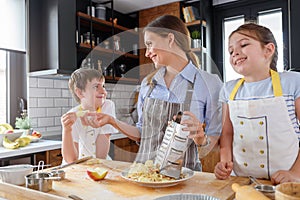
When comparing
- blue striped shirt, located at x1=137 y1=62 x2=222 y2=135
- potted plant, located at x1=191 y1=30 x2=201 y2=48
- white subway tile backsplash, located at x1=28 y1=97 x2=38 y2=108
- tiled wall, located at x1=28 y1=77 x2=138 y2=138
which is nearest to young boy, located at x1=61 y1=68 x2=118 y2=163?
blue striped shirt, located at x1=137 y1=62 x2=222 y2=135

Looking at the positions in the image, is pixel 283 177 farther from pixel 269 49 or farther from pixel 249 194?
pixel 269 49

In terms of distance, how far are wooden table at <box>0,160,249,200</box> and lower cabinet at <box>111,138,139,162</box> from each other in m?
0.06

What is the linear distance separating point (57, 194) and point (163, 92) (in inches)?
13.9

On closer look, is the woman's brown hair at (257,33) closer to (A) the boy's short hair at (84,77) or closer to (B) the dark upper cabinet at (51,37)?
(A) the boy's short hair at (84,77)

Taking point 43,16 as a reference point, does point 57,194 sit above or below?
below

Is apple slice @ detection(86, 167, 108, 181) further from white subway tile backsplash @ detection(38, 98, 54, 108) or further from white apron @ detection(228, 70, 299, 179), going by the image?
white subway tile backsplash @ detection(38, 98, 54, 108)

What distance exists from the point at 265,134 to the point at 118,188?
0.43 meters

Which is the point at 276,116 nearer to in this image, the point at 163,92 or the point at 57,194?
the point at 163,92

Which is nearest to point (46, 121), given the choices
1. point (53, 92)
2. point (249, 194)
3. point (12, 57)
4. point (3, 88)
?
point (53, 92)

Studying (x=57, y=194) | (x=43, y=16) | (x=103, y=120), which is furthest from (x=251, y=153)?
(x=43, y=16)

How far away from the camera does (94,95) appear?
2.48ft

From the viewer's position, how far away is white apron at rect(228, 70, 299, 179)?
75cm

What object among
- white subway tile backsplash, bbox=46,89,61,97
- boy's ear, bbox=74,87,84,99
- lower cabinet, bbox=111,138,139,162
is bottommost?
lower cabinet, bbox=111,138,139,162

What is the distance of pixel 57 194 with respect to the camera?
564mm
